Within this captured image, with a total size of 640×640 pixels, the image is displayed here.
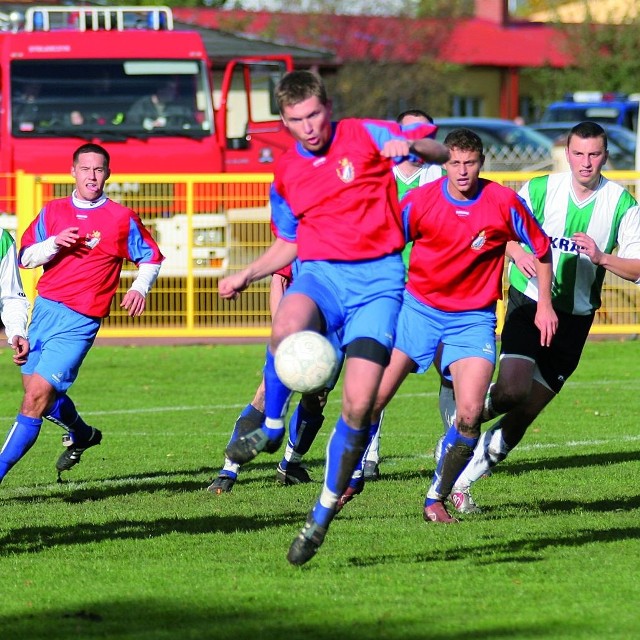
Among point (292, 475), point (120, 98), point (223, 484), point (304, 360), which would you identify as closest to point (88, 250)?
point (223, 484)

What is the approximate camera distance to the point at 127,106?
18.0m

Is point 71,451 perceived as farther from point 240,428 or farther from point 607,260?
point 607,260

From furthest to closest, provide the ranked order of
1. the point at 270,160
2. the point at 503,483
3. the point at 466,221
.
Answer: the point at 270,160 < the point at 503,483 < the point at 466,221

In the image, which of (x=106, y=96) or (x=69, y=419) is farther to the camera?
(x=106, y=96)

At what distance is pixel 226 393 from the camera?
1414cm

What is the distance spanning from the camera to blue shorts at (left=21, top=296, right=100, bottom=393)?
27.7 ft

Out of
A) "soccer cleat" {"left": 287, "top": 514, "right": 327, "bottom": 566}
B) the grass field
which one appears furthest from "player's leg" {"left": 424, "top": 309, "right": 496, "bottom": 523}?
"soccer cleat" {"left": 287, "top": 514, "right": 327, "bottom": 566}

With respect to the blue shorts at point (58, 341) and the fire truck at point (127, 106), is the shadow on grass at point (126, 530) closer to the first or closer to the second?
the blue shorts at point (58, 341)

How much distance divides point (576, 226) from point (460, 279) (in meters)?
1.08

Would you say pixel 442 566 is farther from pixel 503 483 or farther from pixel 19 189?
pixel 19 189

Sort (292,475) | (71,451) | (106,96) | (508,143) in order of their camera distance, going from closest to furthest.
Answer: (292,475) → (71,451) → (106,96) → (508,143)

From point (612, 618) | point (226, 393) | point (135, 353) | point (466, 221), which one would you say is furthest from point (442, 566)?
Answer: point (135, 353)

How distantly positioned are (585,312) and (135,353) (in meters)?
9.71

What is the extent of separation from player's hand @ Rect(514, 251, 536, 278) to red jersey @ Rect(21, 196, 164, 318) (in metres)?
2.40
